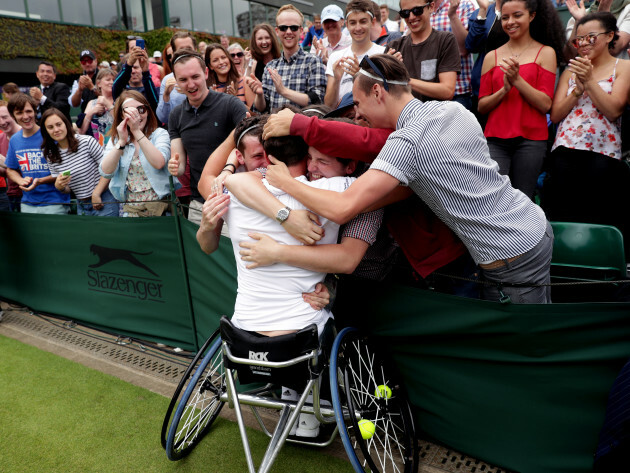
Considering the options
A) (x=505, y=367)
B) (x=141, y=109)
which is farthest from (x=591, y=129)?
(x=141, y=109)

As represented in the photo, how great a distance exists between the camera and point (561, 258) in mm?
2539

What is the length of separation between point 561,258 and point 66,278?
4.38 m

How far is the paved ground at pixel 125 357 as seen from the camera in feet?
8.11

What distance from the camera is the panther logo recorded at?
3.90 meters

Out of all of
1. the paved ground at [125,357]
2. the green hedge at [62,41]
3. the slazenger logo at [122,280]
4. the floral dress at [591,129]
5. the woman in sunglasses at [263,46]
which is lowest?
the paved ground at [125,357]

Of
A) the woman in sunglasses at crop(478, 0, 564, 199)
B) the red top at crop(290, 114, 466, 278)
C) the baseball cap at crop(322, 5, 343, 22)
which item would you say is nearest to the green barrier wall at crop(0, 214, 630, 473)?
the red top at crop(290, 114, 466, 278)

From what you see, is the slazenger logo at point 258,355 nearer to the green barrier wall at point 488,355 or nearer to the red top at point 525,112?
the green barrier wall at point 488,355

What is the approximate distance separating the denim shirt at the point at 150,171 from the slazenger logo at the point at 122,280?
52cm

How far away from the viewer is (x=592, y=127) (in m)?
3.16

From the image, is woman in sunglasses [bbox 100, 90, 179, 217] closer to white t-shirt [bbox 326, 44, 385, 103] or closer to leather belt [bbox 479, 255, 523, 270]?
white t-shirt [bbox 326, 44, 385, 103]

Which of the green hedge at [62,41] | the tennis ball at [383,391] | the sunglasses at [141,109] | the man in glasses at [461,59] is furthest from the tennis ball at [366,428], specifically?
the green hedge at [62,41]

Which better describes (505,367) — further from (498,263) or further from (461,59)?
(461,59)

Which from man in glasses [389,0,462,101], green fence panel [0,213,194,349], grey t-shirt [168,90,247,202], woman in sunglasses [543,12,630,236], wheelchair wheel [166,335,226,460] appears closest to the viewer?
wheelchair wheel [166,335,226,460]

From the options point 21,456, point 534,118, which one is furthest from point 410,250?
point 21,456
